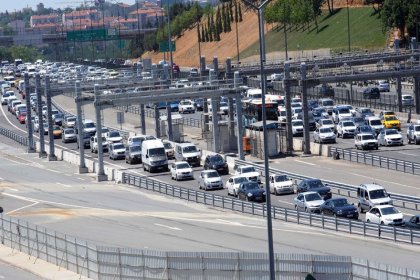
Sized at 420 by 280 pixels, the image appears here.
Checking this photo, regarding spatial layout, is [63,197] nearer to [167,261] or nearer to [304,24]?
[167,261]

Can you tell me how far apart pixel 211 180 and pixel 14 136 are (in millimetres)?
41902

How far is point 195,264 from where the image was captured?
1436 inches

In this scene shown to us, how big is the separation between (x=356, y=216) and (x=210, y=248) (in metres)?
7.02

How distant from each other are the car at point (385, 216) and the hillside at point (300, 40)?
8665 cm

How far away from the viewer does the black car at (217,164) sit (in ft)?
223

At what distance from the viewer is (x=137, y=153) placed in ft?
250

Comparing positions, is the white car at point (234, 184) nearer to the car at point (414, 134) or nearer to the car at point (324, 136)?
the car at point (414, 134)

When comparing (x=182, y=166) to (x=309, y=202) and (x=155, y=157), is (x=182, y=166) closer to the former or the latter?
(x=155, y=157)

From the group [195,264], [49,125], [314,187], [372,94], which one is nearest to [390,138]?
[314,187]

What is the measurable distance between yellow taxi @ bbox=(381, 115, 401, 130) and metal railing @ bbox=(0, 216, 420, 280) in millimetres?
41698

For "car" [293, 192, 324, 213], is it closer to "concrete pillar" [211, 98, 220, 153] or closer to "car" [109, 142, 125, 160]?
"concrete pillar" [211, 98, 220, 153]

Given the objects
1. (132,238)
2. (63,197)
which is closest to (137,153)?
(63,197)

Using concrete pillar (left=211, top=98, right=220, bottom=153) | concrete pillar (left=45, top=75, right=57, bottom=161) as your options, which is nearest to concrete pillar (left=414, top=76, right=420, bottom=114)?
concrete pillar (left=211, top=98, right=220, bottom=153)

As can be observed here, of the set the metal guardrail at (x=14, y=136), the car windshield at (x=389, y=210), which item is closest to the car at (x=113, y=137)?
the metal guardrail at (x=14, y=136)
